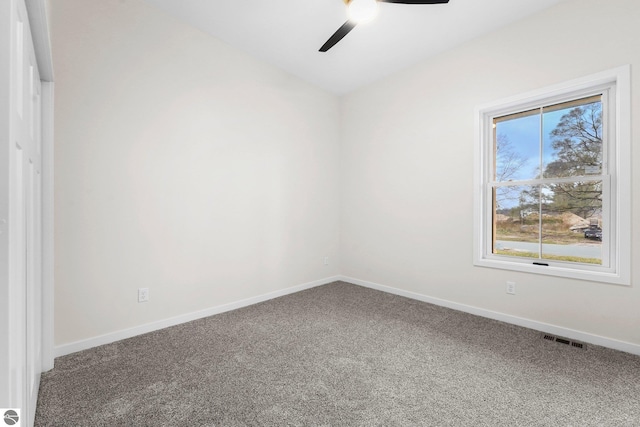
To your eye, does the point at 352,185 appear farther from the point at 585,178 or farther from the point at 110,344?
the point at 110,344

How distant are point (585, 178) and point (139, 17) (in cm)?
383

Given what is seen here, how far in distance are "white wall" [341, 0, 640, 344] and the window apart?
0.26ft

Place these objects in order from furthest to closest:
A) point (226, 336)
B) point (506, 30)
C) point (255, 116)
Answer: point (255, 116) → point (506, 30) → point (226, 336)

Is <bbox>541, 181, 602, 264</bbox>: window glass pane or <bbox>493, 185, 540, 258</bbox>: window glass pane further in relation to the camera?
<bbox>493, 185, 540, 258</bbox>: window glass pane

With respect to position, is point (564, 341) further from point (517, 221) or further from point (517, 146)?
point (517, 146)

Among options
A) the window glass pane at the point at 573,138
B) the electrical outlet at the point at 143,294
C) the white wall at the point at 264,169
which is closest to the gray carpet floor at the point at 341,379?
the electrical outlet at the point at 143,294

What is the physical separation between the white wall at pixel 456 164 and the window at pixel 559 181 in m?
0.08

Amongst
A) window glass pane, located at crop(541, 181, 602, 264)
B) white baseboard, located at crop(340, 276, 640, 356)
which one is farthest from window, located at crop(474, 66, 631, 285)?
white baseboard, located at crop(340, 276, 640, 356)

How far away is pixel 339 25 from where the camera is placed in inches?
104

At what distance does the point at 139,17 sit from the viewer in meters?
2.35

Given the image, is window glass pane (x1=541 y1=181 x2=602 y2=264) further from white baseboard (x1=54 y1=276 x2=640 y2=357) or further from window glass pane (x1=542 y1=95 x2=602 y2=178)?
white baseboard (x1=54 y1=276 x2=640 y2=357)

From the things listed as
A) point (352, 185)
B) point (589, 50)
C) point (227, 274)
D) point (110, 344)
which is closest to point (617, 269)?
point (589, 50)

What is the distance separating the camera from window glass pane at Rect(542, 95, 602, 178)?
7.71 feet

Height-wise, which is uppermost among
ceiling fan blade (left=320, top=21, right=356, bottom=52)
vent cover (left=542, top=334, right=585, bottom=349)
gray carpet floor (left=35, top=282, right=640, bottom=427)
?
ceiling fan blade (left=320, top=21, right=356, bottom=52)
